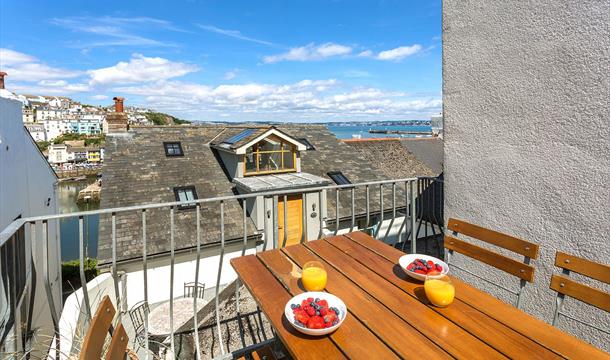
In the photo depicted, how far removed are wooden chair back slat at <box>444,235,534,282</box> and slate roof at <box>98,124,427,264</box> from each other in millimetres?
10426

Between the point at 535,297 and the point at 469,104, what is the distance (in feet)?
6.11

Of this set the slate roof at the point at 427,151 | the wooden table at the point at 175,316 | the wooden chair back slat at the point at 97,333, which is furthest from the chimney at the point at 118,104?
the slate roof at the point at 427,151

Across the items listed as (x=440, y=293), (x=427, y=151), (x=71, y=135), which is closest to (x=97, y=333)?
(x=440, y=293)

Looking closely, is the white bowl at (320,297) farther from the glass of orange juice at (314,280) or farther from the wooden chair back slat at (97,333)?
the wooden chair back slat at (97,333)

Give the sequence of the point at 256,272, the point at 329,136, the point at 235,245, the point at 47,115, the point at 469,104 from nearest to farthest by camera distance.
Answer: the point at 256,272 → the point at 469,104 → the point at 235,245 → the point at 329,136 → the point at 47,115

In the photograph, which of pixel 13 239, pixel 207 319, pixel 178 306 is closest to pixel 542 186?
pixel 207 319

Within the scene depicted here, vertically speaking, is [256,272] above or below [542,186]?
below

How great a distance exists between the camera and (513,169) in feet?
9.32

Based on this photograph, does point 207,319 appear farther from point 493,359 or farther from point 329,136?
point 329,136

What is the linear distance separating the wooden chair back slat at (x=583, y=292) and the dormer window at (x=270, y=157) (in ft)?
42.1

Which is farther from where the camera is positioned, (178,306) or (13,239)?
(178,306)

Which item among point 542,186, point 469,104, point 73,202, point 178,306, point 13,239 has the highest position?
point 469,104

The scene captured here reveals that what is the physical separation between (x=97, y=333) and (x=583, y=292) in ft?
7.43

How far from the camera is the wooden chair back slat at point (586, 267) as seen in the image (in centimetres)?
160
